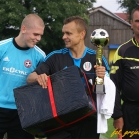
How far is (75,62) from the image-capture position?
3746mm

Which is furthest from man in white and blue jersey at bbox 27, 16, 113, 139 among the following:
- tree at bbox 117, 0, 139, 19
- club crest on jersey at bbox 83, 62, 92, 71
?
tree at bbox 117, 0, 139, 19

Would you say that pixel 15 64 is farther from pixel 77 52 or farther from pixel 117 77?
pixel 117 77

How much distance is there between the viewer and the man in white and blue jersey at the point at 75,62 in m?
3.64

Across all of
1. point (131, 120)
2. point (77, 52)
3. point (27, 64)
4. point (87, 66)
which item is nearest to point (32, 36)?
point (27, 64)

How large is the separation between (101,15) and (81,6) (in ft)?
60.7

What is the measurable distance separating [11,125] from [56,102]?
1.03 meters

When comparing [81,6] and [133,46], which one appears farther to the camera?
[81,6]

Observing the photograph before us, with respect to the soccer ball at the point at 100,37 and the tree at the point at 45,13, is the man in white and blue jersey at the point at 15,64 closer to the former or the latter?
the soccer ball at the point at 100,37

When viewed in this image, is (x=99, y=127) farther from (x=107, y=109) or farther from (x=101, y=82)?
(x=101, y=82)

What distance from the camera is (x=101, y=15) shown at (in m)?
46.8

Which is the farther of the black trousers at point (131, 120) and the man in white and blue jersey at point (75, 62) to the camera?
the black trousers at point (131, 120)

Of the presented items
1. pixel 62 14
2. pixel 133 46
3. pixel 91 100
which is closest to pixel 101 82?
pixel 91 100

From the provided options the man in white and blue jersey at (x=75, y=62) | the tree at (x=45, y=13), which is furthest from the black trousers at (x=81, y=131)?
the tree at (x=45, y=13)

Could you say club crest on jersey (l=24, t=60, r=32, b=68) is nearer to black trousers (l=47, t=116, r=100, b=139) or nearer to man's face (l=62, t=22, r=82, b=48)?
man's face (l=62, t=22, r=82, b=48)
